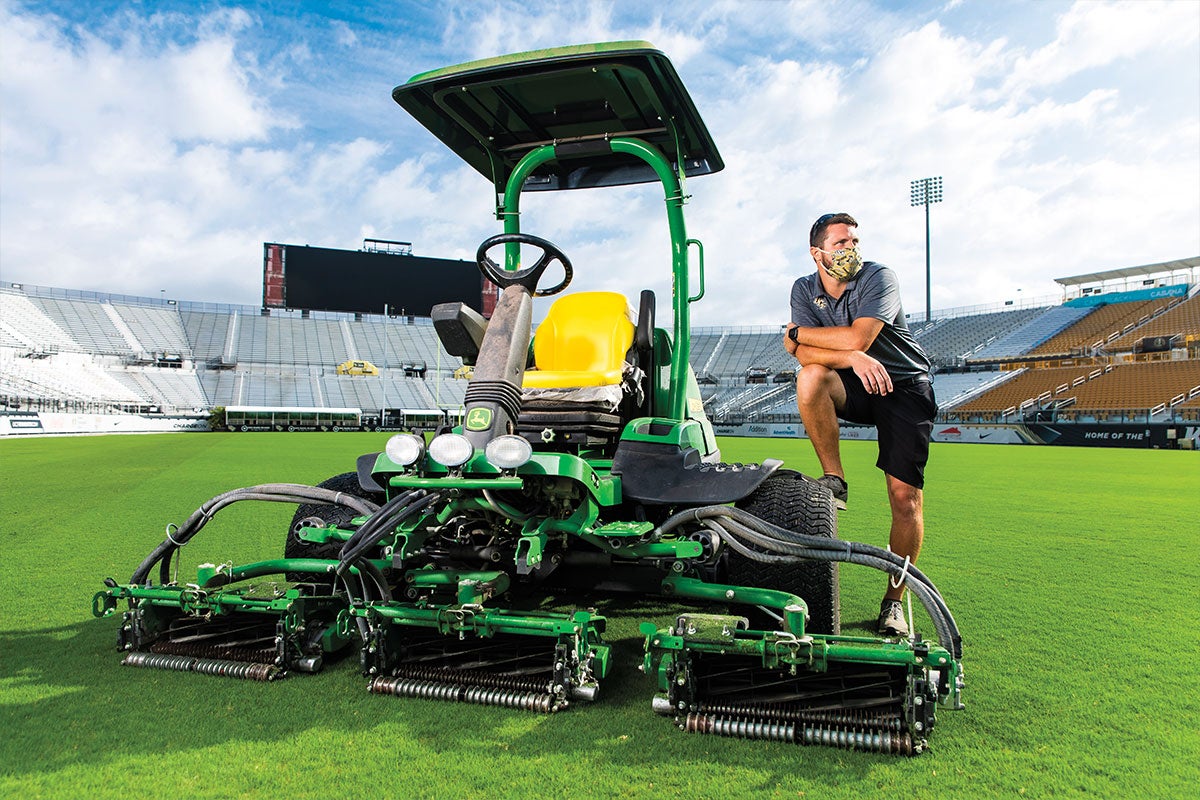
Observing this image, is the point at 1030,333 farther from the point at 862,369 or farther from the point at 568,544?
the point at 568,544

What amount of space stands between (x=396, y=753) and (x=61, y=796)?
84 centimetres

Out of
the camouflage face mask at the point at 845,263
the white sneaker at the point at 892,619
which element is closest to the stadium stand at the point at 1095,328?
the white sneaker at the point at 892,619

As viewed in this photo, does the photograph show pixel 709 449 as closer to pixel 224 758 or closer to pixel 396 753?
pixel 396 753

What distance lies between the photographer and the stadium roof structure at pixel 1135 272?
40750 millimetres

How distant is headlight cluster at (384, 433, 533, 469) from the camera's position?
2627 mm

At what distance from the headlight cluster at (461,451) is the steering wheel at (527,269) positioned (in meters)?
1.01

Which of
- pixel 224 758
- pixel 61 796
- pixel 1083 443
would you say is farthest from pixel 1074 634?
pixel 1083 443

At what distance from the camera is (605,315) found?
3770 millimetres

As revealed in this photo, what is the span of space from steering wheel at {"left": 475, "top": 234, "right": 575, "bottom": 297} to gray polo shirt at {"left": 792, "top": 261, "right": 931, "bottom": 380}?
115 centimetres

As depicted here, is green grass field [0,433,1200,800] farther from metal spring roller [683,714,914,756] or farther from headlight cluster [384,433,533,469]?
headlight cluster [384,433,533,469]

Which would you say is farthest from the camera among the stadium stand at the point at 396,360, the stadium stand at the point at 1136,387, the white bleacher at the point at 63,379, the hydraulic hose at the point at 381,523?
the white bleacher at the point at 63,379

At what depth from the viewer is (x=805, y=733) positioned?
7.50ft

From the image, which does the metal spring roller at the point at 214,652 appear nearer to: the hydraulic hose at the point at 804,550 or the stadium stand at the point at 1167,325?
the hydraulic hose at the point at 804,550

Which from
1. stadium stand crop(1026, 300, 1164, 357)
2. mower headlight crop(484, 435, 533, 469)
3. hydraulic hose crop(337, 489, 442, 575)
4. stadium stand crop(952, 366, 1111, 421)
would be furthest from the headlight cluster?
stadium stand crop(1026, 300, 1164, 357)
